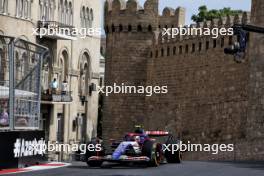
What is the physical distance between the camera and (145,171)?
68.5 feet

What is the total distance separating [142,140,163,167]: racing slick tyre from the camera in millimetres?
22984

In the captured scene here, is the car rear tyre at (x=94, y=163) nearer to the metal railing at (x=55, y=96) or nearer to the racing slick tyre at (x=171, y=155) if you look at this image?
the racing slick tyre at (x=171, y=155)

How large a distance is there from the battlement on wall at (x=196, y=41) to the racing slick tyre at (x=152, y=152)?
730 inches

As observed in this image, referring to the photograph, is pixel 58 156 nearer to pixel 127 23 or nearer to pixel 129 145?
pixel 127 23

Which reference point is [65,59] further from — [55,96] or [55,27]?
[55,96]

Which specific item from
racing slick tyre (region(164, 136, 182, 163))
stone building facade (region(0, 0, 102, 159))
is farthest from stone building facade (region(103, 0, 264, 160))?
racing slick tyre (region(164, 136, 182, 163))

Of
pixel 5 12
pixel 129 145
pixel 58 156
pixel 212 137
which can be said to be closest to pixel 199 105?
pixel 212 137

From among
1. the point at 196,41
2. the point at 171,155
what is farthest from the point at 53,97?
the point at 171,155

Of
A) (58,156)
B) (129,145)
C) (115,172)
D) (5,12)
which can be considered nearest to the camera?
(115,172)

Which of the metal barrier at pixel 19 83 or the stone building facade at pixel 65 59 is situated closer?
the metal barrier at pixel 19 83

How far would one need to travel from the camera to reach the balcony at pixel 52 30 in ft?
146

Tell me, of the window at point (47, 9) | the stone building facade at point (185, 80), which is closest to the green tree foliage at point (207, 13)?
the stone building facade at point (185, 80)

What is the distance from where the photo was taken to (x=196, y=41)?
47.5m

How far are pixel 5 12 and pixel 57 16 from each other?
6190 millimetres
